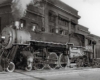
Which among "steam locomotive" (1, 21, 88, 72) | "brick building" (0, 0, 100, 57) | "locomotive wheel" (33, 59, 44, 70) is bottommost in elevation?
"locomotive wheel" (33, 59, 44, 70)

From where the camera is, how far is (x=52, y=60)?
42.2ft

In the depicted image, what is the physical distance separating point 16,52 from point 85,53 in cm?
762

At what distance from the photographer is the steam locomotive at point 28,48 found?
1061cm

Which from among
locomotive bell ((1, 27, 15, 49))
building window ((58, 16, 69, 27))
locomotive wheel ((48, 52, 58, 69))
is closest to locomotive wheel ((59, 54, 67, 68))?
locomotive wheel ((48, 52, 58, 69))

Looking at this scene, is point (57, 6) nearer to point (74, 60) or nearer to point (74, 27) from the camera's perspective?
point (74, 27)

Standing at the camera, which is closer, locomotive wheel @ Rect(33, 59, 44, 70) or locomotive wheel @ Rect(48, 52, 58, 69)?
locomotive wheel @ Rect(33, 59, 44, 70)

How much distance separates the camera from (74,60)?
50.4 feet

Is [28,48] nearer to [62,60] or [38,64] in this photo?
[38,64]

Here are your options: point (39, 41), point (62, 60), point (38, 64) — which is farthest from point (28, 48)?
point (62, 60)

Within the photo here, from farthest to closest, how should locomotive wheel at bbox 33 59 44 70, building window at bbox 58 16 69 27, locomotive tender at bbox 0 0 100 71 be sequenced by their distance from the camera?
1. building window at bbox 58 16 69 27
2. locomotive wheel at bbox 33 59 44 70
3. locomotive tender at bbox 0 0 100 71

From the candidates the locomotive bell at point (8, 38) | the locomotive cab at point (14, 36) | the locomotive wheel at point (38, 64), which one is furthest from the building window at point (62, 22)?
the locomotive bell at point (8, 38)

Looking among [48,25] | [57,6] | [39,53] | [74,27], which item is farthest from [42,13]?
[74,27]

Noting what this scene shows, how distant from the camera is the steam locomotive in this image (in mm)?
10609

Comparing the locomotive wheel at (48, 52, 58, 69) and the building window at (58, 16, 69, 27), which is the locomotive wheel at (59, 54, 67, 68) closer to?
the locomotive wheel at (48, 52, 58, 69)
